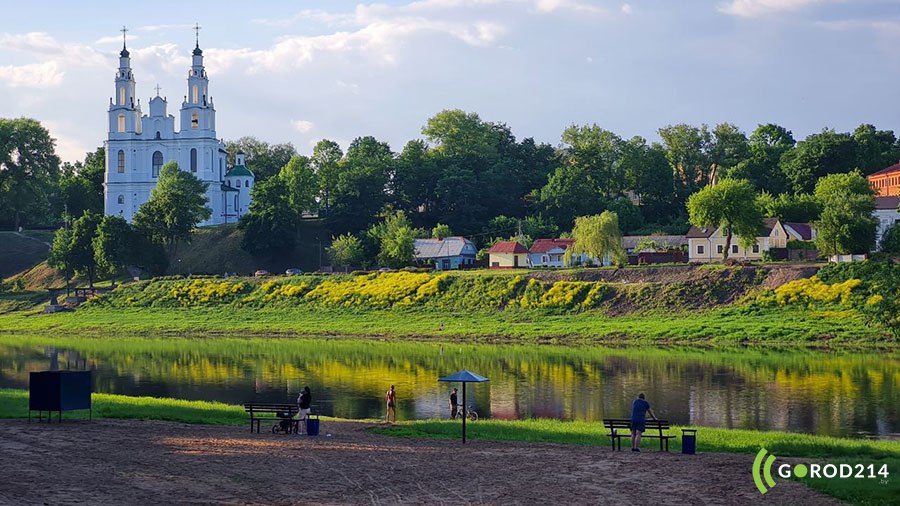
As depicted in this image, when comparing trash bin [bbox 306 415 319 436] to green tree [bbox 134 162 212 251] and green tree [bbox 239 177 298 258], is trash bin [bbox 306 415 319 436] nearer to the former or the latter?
green tree [bbox 239 177 298 258]

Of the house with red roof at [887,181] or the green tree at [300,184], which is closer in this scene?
the house with red roof at [887,181]

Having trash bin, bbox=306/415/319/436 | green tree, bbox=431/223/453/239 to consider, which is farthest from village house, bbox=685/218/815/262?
trash bin, bbox=306/415/319/436

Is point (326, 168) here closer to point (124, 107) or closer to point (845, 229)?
point (124, 107)

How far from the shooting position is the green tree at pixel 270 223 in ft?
381

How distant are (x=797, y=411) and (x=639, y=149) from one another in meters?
98.1

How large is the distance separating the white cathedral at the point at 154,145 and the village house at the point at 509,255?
132ft

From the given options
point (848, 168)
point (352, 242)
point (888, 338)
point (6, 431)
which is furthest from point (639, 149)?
point (6, 431)

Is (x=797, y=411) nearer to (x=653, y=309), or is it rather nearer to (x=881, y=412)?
(x=881, y=412)

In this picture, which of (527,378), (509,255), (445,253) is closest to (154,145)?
(445,253)

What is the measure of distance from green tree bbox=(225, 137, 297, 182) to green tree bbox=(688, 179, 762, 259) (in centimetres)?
7705

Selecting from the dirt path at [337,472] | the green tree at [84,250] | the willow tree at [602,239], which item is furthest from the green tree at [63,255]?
the dirt path at [337,472]

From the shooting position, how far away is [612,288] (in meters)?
84.3

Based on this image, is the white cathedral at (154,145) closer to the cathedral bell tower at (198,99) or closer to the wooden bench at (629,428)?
the cathedral bell tower at (198,99)

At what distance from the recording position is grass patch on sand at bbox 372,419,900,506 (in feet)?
78.9
